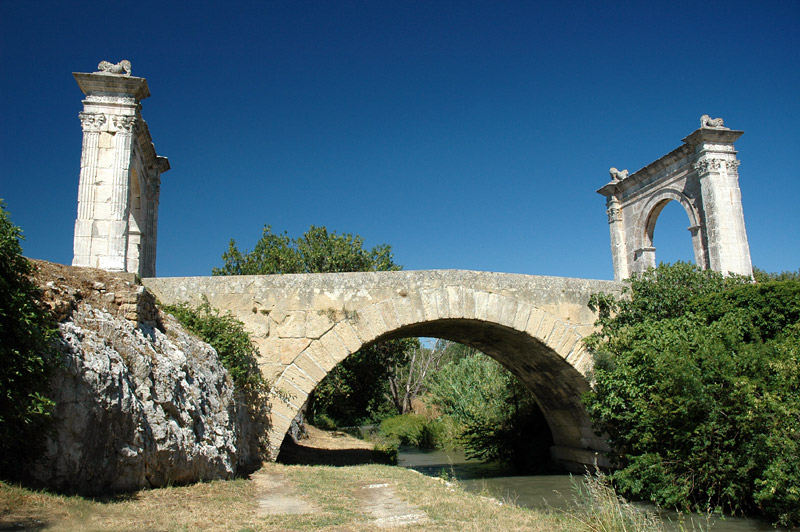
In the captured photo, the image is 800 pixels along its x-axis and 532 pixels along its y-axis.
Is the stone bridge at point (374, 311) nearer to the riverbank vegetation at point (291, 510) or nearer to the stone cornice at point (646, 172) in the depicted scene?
the riverbank vegetation at point (291, 510)

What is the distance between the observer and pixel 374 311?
8.40 m

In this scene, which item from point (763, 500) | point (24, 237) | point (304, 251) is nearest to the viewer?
point (24, 237)

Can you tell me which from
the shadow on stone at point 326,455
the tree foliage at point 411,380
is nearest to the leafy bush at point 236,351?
the shadow on stone at point 326,455

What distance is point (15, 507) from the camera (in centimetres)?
356

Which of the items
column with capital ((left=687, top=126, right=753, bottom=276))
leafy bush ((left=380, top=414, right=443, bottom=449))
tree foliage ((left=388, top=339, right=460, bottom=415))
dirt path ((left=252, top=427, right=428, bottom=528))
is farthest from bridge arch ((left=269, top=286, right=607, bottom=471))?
tree foliage ((left=388, top=339, right=460, bottom=415))

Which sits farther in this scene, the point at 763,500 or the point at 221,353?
the point at 221,353

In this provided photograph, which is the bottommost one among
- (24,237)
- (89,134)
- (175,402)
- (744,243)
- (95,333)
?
(175,402)

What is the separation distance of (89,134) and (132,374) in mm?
6203

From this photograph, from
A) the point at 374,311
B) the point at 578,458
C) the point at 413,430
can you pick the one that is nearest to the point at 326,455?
the point at 374,311

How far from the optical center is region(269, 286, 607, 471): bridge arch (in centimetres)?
812

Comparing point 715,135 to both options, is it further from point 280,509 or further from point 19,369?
point 19,369

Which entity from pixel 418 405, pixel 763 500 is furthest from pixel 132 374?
pixel 418 405

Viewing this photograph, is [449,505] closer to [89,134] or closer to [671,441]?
[671,441]

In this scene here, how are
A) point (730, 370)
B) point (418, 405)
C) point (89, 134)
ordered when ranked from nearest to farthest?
point (730, 370) → point (89, 134) → point (418, 405)
